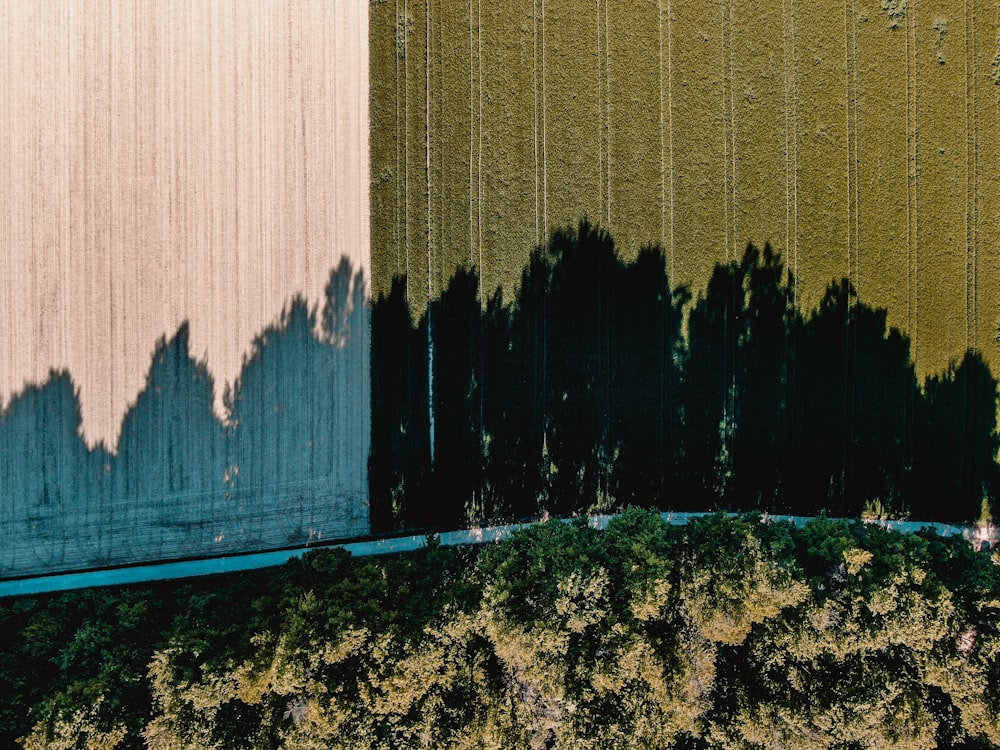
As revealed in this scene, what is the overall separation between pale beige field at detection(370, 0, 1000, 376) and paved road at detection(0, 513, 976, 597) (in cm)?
720

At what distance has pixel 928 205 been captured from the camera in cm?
2352

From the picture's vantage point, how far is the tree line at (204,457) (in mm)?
23453

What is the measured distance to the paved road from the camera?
23078 mm

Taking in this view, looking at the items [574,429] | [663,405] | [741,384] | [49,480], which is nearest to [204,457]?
[49,480]

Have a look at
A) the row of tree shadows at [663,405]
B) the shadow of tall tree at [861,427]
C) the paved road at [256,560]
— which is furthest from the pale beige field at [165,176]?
the shadow of tall tree at [861,427]

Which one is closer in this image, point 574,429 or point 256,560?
point 256,560

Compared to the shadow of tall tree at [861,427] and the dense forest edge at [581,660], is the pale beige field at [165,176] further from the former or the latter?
the shadow of tall tree at [861,427]

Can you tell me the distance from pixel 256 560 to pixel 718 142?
23.7m

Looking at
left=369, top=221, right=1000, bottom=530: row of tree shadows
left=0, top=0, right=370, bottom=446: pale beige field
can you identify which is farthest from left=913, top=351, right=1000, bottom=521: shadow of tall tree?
left=0, top=0, right=370, bottom=446: pale beige field

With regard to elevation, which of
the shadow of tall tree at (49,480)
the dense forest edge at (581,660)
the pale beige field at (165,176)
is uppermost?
the pale beige field at (165,176)

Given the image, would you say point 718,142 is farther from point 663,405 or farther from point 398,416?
point 398,416

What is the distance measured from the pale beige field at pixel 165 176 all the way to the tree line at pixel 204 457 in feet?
2.59

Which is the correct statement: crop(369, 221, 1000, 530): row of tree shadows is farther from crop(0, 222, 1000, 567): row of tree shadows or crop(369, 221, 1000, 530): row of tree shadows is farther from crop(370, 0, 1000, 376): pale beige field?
crop(370, 0, 1000, 376): pale beige field

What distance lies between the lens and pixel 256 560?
2328 centimetres
